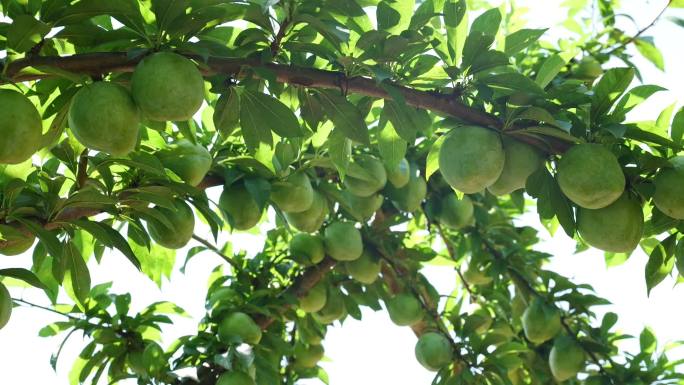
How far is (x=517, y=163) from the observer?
57.7 inches

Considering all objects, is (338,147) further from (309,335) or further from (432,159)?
(309,335)

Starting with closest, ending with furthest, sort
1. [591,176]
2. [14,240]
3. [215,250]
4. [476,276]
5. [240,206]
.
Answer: [591,176]
[14,240]
[240,206]
[215,250]
[476,276]

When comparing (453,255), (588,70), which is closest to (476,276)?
(453,255)

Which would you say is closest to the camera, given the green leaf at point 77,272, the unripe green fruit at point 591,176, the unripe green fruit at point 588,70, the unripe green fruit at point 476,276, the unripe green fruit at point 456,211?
the unripe green fruit at point 591,176

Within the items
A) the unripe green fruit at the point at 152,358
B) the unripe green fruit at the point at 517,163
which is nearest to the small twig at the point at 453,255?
the unripe green fruit at the point at 152,358

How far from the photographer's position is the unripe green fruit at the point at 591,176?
1.33 m

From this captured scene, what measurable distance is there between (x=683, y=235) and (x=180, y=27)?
1.06 m

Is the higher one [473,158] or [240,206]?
[240,206]

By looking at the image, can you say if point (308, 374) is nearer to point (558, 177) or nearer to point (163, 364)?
point (163, 364)

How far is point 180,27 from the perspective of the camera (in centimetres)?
128

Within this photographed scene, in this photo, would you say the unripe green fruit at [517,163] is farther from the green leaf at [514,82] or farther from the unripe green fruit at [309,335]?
the unripe green fruit at [309,335]

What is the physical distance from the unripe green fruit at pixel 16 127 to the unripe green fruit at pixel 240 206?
2.19ft

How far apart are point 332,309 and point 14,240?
1260mm

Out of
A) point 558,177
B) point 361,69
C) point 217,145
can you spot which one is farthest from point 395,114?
point 217,145
